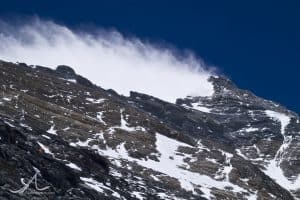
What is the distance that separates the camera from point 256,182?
499 feet

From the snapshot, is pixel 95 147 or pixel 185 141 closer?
pixel 95 147

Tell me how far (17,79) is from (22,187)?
137761 mm

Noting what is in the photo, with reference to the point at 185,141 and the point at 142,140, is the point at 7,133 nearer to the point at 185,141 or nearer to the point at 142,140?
the point at 142,140

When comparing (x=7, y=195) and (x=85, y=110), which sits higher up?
(x=85, y=110)

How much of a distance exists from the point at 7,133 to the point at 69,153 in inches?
917

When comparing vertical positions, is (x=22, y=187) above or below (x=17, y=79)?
below

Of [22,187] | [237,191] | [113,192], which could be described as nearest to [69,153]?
[113,192]

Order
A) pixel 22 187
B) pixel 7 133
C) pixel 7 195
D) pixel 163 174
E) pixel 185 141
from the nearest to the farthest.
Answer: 1. pixel 7 195
2. pixel 22 187
3. pixel 7 133
4. pixel 163 174
5. pixel 185 141

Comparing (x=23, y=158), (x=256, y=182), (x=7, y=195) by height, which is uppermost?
(x=256, y=182)

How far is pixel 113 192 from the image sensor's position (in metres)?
84.4

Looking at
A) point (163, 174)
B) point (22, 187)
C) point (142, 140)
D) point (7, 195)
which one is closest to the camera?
point (7, 195)

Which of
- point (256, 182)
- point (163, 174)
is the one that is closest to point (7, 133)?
point (163, 174)

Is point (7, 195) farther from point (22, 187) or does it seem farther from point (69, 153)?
point (69, 153)

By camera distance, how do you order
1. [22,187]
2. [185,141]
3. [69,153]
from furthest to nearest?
[185,141]
[69,153]
[22,187]
